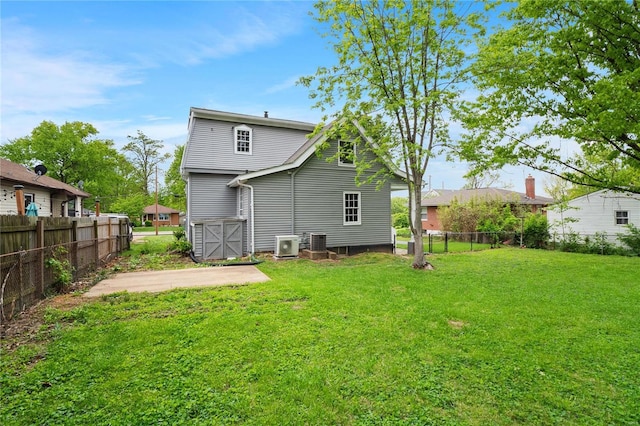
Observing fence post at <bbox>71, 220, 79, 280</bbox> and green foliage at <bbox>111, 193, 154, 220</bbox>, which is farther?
green foliage at <bbox>111, 193, 154, 220</bbox>

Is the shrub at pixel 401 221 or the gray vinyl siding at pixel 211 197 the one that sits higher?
the gray vinyl siding at pixel 211 197

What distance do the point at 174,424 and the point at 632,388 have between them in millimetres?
4298

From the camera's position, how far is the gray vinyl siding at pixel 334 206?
13.0m

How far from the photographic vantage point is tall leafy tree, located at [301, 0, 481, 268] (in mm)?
9039

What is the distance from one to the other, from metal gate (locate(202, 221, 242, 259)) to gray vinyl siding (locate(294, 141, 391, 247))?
97.0 inches

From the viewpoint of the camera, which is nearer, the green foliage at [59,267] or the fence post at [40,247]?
the fence post at [40,247]

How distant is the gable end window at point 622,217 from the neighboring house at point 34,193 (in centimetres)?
2885

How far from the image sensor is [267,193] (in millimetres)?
12406

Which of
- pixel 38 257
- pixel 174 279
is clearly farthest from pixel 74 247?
pixel 174 279

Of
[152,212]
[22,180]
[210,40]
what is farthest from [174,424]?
[152,212]

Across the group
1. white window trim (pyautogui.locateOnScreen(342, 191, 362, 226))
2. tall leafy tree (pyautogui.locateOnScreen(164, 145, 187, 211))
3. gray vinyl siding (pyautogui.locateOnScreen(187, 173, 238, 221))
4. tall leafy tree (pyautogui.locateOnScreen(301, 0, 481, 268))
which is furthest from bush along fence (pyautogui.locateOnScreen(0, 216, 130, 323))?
tall leafy tree (pyautogui.locateOnScreen(164, 145, 187, 211))

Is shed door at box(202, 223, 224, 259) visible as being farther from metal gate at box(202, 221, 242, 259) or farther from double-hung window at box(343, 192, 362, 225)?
double-hung window at box(343, 192, 362, 225)

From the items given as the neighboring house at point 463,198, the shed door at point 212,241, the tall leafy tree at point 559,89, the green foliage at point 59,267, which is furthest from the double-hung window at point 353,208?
the neighboring house at point 463,198

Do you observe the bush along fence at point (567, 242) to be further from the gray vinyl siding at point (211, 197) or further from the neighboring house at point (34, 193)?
the neighboring house at point (34, 193)
